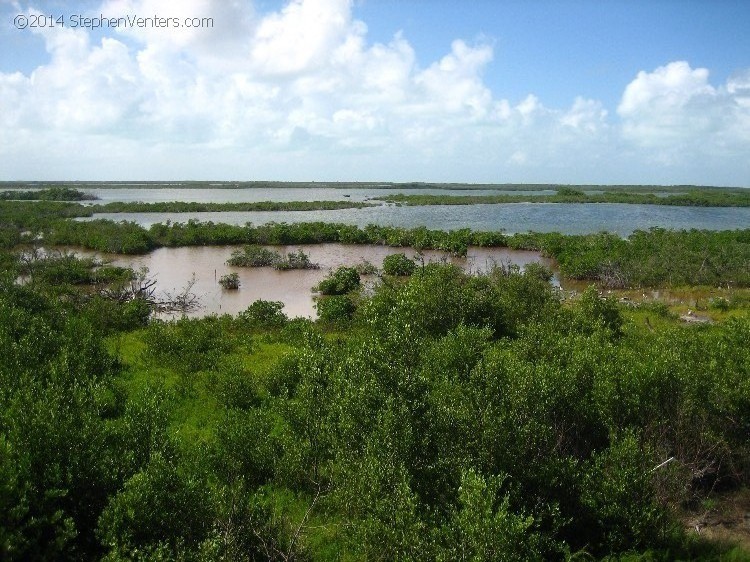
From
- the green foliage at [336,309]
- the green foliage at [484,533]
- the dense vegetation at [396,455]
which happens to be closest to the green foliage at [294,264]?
the green foliage at [336,309]

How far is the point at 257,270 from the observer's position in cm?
5094

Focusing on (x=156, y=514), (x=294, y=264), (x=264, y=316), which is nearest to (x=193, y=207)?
(x=294, y=264)

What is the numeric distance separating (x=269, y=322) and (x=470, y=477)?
77.5 ft

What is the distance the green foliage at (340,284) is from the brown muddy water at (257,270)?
96 centimetres

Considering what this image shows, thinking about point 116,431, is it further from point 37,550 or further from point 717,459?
point 717,459

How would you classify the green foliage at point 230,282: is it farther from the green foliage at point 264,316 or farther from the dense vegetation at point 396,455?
the dense vegetation at point 396,455

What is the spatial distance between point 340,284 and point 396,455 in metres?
29.7

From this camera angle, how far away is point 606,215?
351 feet

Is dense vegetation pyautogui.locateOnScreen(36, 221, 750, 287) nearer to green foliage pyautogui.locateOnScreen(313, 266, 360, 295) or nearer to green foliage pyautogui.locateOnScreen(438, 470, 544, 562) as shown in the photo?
green foliage pyautogui.locateOnScreen(313, 266, 360, 295)

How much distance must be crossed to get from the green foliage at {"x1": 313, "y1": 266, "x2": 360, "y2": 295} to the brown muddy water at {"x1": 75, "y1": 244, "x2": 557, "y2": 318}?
3.15ft

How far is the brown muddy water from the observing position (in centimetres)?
4019

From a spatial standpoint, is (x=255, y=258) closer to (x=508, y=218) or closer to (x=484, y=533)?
(x=484, y=533)

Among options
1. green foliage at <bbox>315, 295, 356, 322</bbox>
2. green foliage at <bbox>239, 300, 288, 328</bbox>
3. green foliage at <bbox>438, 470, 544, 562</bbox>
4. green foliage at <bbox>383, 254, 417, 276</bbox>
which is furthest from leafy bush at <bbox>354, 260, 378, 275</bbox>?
green foliage at <bbox>438, 470, 544, 562</bbox>

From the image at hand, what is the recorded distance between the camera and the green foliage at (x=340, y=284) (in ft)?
135
